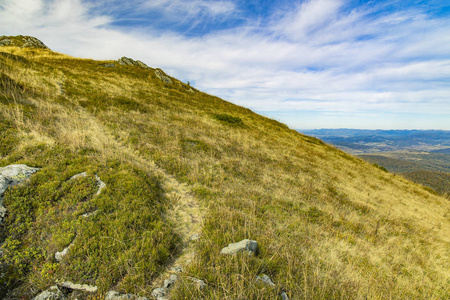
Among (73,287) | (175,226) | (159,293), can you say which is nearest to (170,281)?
(159,293)

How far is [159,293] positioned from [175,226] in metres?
2.21

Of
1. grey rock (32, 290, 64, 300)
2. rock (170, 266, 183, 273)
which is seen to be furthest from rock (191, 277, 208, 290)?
grey rock (32, 290, 64, 300)

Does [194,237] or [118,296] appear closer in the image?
[118,296]

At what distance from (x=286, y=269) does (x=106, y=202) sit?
4735mm

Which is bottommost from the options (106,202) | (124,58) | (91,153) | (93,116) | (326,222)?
(326,222)

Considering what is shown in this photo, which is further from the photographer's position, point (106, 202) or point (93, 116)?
point (93, 116)

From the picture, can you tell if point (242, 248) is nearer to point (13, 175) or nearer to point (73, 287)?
point (73, 287)

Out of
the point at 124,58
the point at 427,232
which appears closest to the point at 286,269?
the point at 427,232

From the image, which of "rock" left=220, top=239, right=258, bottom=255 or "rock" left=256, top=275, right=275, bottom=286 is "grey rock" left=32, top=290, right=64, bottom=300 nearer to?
"rock" left=220, top=239, right=258, bottom=255

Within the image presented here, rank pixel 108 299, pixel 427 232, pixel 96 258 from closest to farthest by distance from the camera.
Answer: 1. pixel 108 299
2. pixel 96 258
3. pixel 427 232

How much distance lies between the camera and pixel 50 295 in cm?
307

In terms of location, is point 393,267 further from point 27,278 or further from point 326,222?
point 27,278

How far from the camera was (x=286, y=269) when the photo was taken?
418 cm

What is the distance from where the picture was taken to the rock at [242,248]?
4227mm
